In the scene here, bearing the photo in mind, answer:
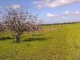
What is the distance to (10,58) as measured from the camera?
1897 centimetres

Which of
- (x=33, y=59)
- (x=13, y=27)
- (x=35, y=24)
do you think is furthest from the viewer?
(x=35, y=24)

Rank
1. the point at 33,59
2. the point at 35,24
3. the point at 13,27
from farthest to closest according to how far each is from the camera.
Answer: the point at 35,24 < the point at 13,27 < the point at 33,59

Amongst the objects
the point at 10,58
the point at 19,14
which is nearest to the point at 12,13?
the point at 19,14

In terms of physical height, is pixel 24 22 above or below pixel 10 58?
above

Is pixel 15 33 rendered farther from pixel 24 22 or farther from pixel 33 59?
pixel 33 59

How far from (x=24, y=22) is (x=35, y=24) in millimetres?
2821

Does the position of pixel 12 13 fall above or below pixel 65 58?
above

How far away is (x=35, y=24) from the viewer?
36.6m

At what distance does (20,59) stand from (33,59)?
1091 millimetres

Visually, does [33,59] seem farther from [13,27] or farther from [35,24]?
[35,24]


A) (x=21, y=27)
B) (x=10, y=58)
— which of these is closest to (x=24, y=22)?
(x=21, y=27)

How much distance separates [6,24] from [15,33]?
1.85 metres

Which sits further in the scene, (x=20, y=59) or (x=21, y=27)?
(x=21, y=27)

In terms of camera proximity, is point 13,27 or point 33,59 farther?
point 13,27
